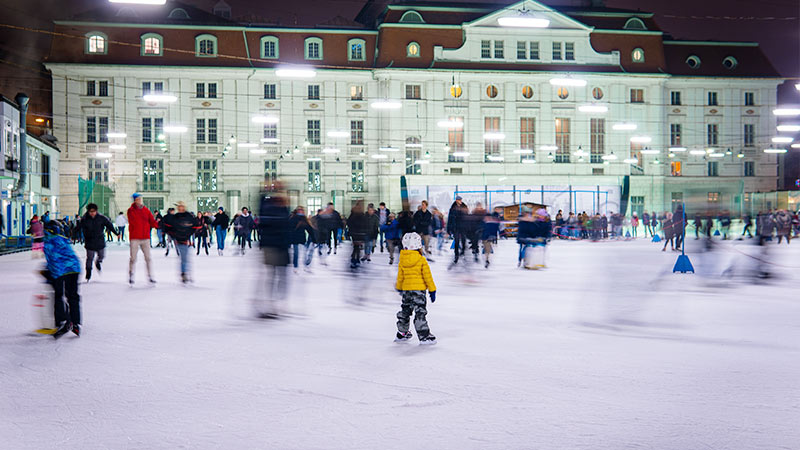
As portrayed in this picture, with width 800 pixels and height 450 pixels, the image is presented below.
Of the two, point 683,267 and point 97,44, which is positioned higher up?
point 97,44

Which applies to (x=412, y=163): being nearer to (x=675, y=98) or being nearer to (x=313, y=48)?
(x=313, y=48)

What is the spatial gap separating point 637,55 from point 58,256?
59.0 m

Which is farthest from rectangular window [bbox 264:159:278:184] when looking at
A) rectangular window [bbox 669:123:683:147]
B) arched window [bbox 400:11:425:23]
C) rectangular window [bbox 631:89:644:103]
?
rectangular window [bbox 669:123:683:147]

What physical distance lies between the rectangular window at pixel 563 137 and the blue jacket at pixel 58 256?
5455cm

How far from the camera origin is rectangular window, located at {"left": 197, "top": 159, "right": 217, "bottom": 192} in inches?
2293

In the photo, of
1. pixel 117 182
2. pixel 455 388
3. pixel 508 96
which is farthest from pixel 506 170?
pixel 455 388

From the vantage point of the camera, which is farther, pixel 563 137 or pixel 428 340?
pixel 563 137

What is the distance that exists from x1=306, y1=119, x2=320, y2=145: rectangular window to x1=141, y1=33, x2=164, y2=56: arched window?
1146 cm

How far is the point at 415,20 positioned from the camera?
2293 inches

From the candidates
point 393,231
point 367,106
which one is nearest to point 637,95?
point 367,106

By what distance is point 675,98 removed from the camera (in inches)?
2549

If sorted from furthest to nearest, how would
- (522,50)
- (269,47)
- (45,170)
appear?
(522,50) < (269,47) < (45,170)

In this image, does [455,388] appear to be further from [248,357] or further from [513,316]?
[513,316]

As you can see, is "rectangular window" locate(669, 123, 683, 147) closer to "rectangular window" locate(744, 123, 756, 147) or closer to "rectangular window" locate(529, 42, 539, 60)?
"rectangular window" locate(744, 123, 756, 147)
